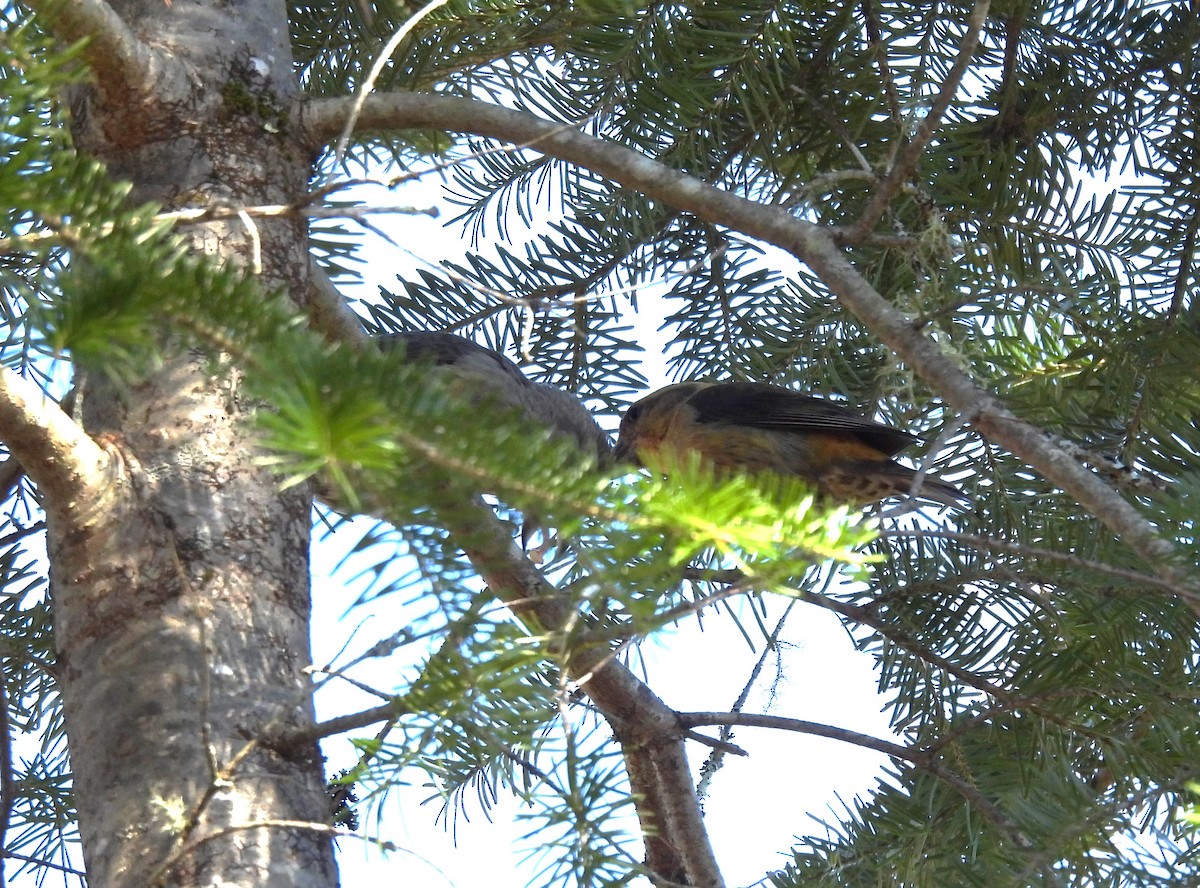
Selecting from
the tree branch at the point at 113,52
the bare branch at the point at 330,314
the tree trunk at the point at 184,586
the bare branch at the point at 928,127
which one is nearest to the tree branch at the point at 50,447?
the tree trunk at the point at 184,586

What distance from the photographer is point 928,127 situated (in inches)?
61.1

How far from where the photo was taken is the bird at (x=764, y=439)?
8.89 feet

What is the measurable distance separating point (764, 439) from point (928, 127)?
135 centimetres

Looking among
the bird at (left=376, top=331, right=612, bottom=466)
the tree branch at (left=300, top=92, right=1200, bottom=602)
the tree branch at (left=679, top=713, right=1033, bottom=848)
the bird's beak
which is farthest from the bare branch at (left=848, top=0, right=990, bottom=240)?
the bird's beak

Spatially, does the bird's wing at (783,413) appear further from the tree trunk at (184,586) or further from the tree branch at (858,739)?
the tree trunk at (184,586)

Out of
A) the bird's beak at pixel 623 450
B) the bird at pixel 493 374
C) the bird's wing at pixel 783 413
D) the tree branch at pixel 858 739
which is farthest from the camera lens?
the bird's beak at pixel 623 450

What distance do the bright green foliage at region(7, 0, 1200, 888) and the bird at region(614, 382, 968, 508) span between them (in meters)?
0.26

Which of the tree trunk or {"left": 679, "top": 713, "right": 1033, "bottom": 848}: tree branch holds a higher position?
the tree trunk

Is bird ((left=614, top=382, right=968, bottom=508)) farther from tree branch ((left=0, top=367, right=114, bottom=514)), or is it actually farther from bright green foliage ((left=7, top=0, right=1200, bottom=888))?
tree branch ((left=0, top=367, right=114, bottom=514))

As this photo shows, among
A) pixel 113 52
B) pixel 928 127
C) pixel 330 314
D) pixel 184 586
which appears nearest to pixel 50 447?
pixel 184 586

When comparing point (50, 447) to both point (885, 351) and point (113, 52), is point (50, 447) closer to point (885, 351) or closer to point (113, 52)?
point (113, 52)

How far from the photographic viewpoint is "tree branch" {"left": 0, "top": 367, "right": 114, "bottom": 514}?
124 centimetres

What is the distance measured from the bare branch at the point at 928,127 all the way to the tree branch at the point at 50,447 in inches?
38.5

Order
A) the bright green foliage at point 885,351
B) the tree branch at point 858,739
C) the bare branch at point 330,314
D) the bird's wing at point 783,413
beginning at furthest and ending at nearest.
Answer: the bird's wing at point 783,413
the bare branch at point 330,314
the tree branch at point 858,739
the bright green foliage at point 885,351
